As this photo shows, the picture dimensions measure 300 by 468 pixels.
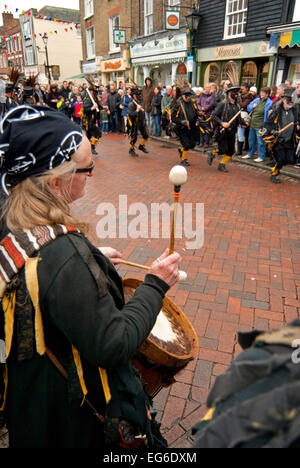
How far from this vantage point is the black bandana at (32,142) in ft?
3.46

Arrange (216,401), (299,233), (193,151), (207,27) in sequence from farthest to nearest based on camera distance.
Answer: (207,27) → (193,151) → (299,233) → (216,401)

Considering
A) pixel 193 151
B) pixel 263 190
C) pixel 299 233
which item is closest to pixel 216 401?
pixel 299 233

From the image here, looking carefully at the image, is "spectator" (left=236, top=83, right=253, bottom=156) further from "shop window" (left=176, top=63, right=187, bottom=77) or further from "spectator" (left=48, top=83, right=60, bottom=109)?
"spectator" (left=48, top=83, right=60, bottom=109)

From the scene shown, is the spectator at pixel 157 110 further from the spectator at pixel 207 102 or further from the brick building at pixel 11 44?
the brick building at pixel 11 44

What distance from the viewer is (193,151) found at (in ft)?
36.3

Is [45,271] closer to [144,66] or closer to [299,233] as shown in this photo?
[299,233]

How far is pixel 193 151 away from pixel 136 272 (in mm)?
7922

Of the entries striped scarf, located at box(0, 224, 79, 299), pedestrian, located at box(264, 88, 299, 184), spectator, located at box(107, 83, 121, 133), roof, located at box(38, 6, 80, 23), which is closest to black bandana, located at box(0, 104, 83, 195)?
striped scarf, located at box(0, 224, 79, 299)

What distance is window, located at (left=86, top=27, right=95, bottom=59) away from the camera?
26000 millimetres

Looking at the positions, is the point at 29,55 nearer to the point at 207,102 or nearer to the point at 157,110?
the point at 157,110

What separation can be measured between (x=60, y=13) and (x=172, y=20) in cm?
3481

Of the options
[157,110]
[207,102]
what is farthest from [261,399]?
[157,110]

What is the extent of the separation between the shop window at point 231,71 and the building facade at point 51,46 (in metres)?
26.2

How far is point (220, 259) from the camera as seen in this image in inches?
169
